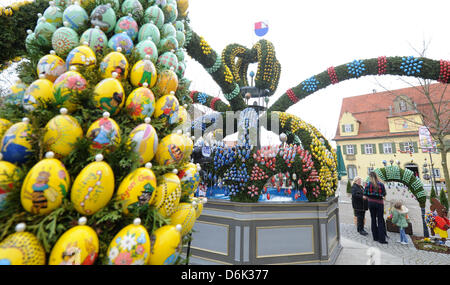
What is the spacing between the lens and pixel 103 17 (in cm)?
191

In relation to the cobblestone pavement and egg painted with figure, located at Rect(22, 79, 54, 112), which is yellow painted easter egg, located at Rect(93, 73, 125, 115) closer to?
egg painted with figure, located at Rect(22, 79, 54, 112)

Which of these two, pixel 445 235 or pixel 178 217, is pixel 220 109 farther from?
pixel 445 235

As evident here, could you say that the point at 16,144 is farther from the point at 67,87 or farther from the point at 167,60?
the point at 167,60

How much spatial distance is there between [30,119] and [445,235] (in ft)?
31.1

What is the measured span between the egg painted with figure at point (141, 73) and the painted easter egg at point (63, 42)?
1.87 ft

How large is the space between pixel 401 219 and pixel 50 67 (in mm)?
9089

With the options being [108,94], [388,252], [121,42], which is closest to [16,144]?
[108,94]

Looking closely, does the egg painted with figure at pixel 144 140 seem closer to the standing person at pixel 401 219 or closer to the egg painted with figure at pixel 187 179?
the egg painted with figure at pixel 187 179

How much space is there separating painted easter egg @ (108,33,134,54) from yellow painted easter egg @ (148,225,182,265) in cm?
160

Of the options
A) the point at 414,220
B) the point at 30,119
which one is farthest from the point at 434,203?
the point at 30,119

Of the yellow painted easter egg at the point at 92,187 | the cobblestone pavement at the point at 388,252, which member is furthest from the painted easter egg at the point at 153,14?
the cobblestone pavement at the point at 388,252

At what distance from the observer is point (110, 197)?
1.42 metres
